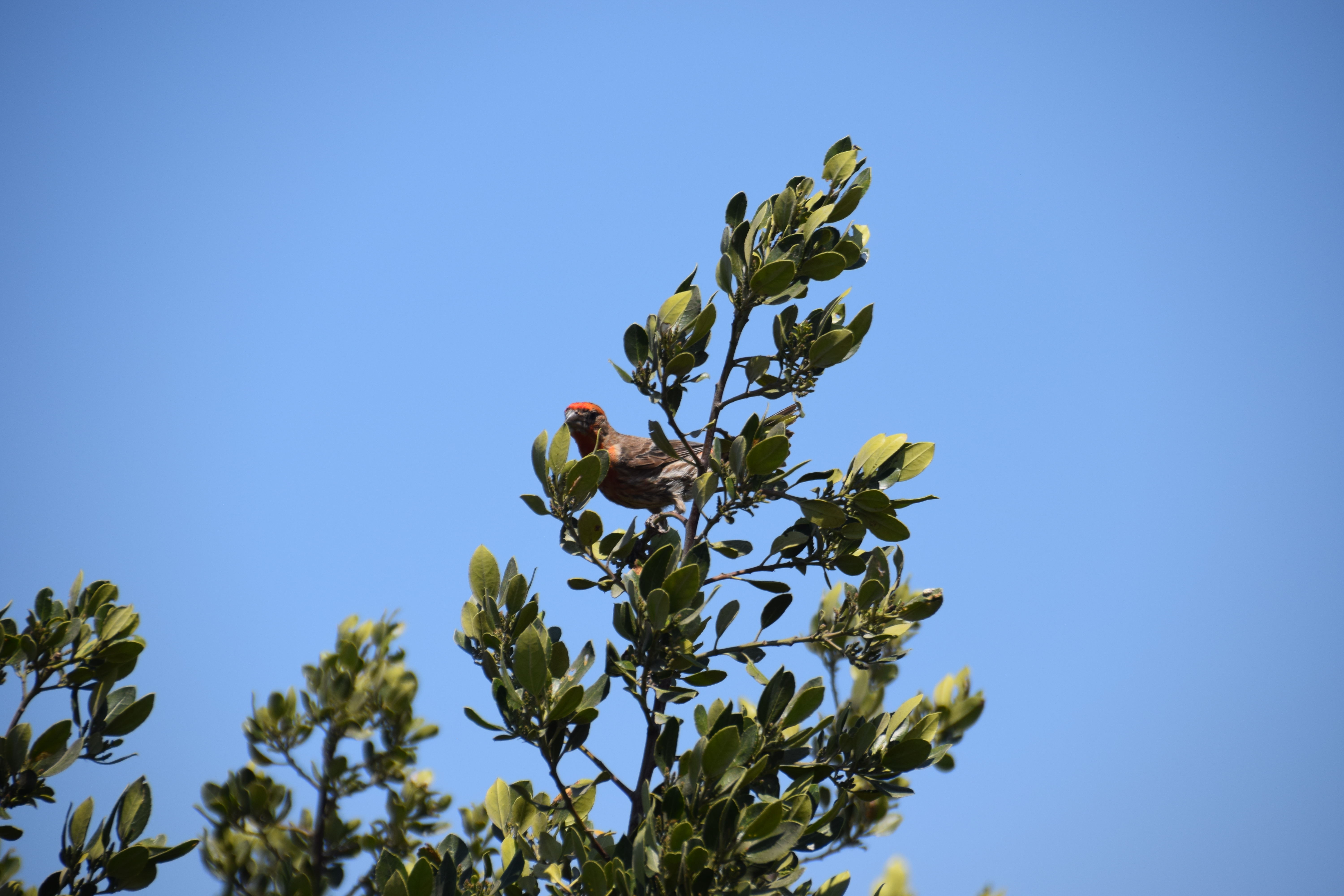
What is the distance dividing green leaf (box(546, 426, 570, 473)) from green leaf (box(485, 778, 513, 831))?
123cm

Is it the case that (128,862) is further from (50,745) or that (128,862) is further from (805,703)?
(805,703)

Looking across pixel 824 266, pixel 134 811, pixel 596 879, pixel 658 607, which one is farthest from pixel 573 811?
pixel 824 266

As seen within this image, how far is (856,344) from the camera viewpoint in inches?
129

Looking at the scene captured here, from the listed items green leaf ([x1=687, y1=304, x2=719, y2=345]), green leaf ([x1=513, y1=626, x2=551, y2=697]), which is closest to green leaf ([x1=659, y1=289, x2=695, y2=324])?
green leaf ([x1=687, y1=304, x2=719, y2=345])

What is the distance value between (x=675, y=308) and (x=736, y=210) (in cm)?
51

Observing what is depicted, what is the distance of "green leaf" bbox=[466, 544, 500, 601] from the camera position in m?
2.92

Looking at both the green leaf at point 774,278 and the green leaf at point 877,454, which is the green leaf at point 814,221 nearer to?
the green leaf at point 774,278

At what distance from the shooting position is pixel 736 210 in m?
3.37

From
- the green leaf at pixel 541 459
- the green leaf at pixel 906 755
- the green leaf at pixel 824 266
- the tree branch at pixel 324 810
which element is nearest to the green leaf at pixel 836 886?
the green leaf at pixel 906 755

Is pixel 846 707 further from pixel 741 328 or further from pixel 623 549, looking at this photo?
pixel 741 328

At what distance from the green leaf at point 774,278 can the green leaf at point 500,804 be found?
2.10m

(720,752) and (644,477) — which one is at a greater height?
(644,477)

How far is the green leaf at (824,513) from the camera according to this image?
3.05 meters

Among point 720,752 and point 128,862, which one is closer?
point 720,752
